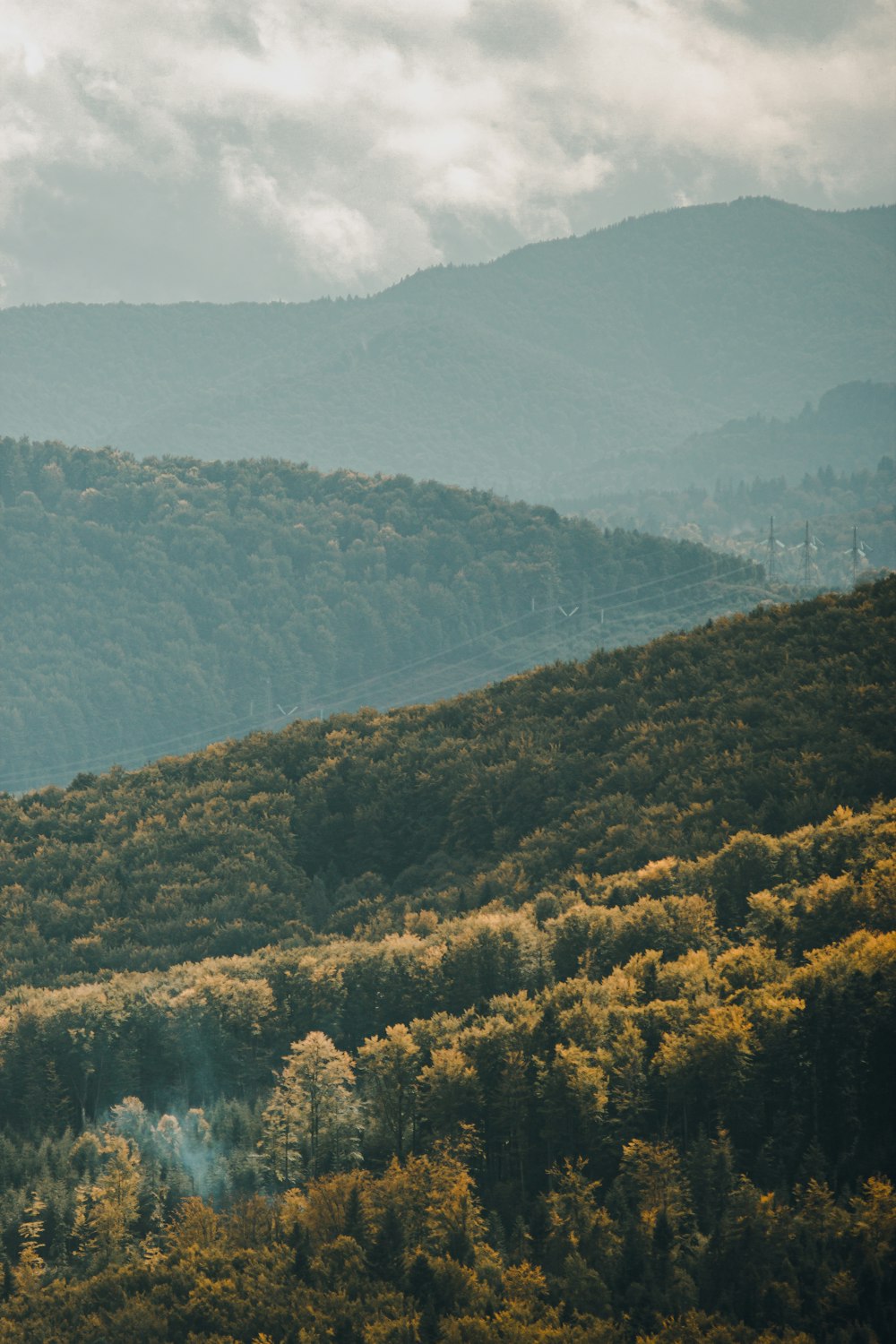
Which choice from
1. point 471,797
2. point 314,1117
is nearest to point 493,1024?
point 314,1117

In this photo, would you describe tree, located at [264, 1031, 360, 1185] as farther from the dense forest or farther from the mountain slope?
the mountain slope

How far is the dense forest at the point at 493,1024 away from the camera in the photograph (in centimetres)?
5262

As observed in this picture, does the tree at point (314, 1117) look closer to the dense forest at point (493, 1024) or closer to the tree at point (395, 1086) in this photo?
the dense forest at point (493, 1024)

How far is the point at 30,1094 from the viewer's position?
73188 millimetres

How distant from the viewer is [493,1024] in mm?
64000

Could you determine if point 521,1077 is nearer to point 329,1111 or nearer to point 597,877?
point 329,1111

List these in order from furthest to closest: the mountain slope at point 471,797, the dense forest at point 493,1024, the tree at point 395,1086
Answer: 1. the mountain slope at point 471,797
2. the tree at point 395,1086
3. the dense forest at point 493,1024

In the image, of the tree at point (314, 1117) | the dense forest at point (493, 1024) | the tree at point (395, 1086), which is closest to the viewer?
the dense forest at point (493, 1024)

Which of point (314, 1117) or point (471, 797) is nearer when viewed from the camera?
point (314, 1117)

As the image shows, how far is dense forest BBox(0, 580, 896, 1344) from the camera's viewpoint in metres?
52.6

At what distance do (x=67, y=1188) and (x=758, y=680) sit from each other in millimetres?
48252

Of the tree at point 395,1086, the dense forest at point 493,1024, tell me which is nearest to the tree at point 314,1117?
the dense forest at point 493,1024

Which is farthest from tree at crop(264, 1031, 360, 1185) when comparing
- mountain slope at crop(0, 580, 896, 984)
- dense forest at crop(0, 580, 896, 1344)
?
mountain slope at crop(0, 580, 896, 984)

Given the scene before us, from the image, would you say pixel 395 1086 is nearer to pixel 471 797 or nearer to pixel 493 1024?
pixel 493 1024
